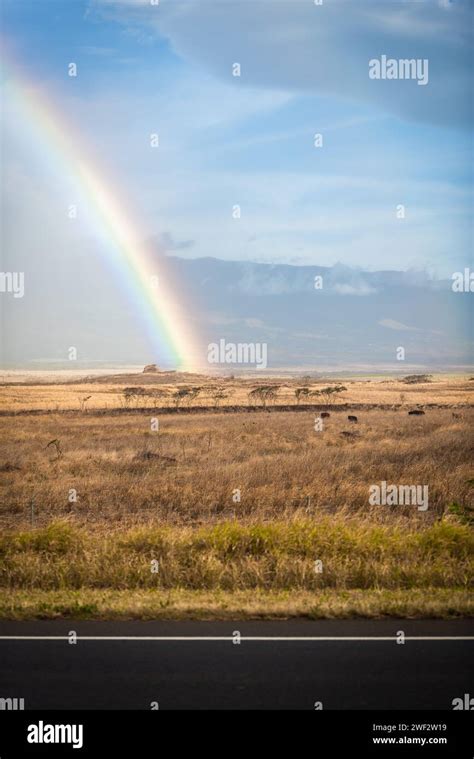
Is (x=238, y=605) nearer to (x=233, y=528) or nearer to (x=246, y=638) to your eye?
(x=246, y=638)

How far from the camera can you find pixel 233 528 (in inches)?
482

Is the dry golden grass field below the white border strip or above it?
above

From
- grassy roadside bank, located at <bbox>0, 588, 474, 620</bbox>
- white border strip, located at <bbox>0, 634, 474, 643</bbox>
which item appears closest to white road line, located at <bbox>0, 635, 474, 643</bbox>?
white border strip, located at <bbox>0, 634, 474, 643</bbox>

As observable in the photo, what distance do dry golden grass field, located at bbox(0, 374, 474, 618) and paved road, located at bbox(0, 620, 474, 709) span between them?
2.66 feet

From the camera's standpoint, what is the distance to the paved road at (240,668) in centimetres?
603

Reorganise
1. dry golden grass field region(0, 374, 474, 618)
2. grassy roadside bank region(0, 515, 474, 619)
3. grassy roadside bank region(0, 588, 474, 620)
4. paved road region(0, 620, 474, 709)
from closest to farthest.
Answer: paved road region(0, 620, 474, 709)
grassy roadside bank region(0, 588, 474, 620)
grassy roadside bank region(0, 515, 474, 619)
dry golden grass field region(0, 374, 474, 618)

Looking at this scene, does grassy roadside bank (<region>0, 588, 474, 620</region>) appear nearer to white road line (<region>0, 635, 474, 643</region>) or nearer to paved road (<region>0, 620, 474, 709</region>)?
paved road (<region>0, 620, 474, 709</region>)

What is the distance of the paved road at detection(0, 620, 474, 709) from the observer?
19.8 ft

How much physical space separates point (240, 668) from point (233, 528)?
18.1 feet

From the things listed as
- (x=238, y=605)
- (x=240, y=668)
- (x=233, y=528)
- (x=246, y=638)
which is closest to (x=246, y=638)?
(x=246, y=638)

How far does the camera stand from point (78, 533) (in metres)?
12.6

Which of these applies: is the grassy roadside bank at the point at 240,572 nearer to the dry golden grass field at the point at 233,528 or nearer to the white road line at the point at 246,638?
the dry golden grass field at the point at 233,528
